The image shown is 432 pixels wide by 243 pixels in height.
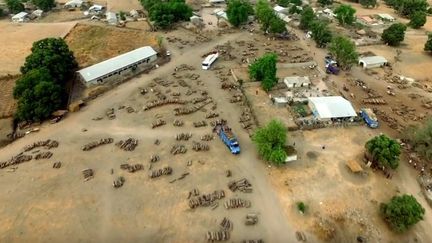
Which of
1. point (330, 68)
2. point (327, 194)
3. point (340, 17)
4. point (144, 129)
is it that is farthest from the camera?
point (340, 17)

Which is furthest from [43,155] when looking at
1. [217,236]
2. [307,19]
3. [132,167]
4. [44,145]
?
[307,19]

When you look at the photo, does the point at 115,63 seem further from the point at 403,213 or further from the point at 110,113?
the point at 403,213

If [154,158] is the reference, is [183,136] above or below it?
above

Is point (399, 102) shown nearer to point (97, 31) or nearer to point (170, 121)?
point (170, 121)

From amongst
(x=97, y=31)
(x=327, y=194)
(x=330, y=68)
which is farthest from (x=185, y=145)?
(x=97, y=31)

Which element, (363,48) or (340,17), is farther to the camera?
(340,17)

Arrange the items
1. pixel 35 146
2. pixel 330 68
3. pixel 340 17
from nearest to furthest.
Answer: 1. pixel 35 146
2. pixel 330 68
3. pixel 340 17

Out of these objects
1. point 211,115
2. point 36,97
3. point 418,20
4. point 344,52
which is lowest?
point 211,115
